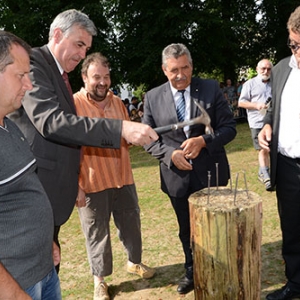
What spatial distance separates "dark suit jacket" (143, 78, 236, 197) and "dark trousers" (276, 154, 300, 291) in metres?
0.66

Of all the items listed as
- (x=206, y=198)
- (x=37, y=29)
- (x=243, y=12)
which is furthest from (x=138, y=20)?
(x=206, y=198)

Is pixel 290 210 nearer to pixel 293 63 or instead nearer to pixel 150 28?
pixel 293 63

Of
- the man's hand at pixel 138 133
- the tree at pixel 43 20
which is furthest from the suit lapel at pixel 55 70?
the tree at pixel 43 20

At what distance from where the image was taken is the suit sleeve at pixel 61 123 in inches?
107

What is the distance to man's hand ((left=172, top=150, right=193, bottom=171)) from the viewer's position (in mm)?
3982

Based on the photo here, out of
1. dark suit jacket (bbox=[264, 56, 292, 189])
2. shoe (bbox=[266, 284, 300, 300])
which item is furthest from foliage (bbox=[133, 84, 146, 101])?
shoe (bbox=[266, 284, 300, 300])

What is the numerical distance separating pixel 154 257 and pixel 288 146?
8.52ft

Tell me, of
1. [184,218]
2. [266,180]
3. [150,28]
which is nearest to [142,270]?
[184,218]

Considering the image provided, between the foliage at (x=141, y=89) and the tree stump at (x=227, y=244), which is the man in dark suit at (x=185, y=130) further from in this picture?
the foliage at (x=141, y=89)

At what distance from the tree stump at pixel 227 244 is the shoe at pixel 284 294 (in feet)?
1.89

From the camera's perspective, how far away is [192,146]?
392cm

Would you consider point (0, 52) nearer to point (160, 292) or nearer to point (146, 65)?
point (160, 292)

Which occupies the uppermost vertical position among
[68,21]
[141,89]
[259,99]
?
[141,89]

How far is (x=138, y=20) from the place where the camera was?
23.9 m
